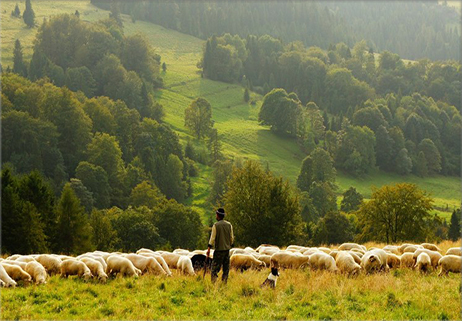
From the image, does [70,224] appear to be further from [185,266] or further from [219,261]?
[219,261]

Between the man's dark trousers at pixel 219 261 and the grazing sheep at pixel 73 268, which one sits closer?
the man's dark trousers at pixel 219 261

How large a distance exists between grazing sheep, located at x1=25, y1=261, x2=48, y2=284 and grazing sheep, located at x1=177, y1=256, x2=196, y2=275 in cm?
542

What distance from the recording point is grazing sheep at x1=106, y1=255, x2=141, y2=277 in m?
22.7

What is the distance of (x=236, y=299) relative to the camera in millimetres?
18766

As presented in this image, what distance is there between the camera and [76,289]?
771 inches

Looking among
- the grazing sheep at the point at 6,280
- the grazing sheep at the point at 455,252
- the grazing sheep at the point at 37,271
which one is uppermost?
the grazing sheep at the point at 6,280

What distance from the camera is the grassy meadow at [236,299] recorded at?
56.5ft

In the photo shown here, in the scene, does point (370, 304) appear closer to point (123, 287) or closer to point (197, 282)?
point (197, 282)

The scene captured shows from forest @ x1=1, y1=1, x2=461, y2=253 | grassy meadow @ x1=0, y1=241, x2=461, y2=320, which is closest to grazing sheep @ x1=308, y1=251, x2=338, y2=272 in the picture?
grassy meadow @ x1=0, y1=241, x2=461, y2=320

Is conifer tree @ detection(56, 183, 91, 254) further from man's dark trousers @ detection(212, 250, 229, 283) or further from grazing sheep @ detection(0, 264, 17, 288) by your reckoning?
man's dark trousers @ detection(212, 250, 229, 283)

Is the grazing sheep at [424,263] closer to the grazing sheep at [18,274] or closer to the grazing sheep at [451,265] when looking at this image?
the grazing sheep at [451,265]

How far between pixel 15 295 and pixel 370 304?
11.2 m

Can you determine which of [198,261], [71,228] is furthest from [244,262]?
[71,228]

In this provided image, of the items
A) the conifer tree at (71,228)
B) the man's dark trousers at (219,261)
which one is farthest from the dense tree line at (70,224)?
the man's dark trousers at (219,261)
